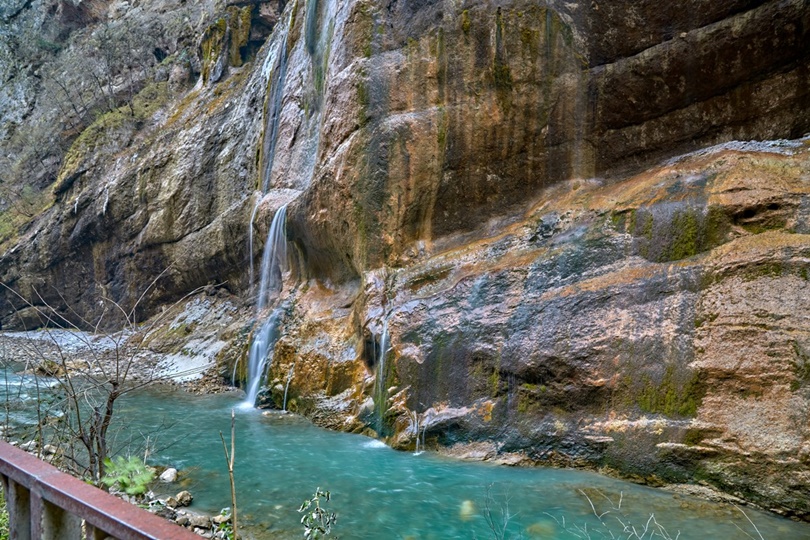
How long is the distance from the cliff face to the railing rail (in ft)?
18.6

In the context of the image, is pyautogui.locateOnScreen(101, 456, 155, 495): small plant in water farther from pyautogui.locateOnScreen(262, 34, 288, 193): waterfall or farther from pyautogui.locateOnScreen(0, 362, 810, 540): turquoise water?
pyautogui.locateOnScreen(262, 34, 288, 193): waterfall

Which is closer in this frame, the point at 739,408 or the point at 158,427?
the point at 739,408

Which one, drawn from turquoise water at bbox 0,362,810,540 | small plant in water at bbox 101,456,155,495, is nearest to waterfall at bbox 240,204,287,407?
turquoise water at bbox 0,362,810,540

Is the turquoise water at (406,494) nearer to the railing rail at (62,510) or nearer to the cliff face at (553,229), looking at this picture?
the cliff face at (553,229)

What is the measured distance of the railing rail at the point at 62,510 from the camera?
61.8 inches

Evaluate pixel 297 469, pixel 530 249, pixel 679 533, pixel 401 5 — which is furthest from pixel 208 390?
pixel 679 533

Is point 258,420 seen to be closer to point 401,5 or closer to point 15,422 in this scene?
point 15,422

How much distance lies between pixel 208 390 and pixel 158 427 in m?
3.48

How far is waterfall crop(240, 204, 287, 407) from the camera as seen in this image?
11.7m

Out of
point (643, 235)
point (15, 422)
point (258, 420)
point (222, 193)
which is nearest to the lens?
point (643, 235)

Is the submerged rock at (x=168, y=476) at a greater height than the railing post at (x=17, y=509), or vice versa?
the railing post at (x=17, y=509)

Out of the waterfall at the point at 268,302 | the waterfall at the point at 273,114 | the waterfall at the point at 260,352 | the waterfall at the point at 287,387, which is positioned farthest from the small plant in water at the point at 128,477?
the waterfall at the point at 273,114

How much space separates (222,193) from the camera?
1950cm

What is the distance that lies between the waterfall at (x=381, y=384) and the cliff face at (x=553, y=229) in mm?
44
